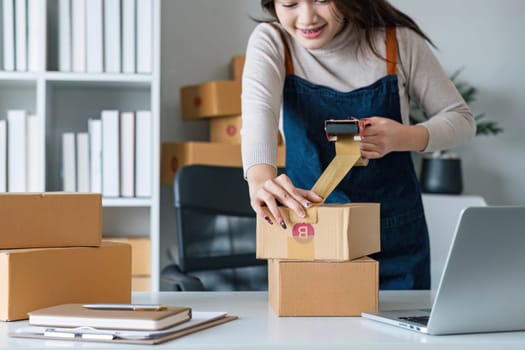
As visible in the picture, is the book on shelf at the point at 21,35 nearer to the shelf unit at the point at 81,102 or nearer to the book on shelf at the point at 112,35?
the shelf unit at the point at 81,102

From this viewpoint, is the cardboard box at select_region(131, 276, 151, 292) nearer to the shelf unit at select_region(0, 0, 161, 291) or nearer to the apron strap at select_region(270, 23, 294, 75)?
the shelf unit at select_region(0, 0, 161, 291)

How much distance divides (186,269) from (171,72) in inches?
47.9

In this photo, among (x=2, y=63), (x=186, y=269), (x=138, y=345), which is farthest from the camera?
(x=2, y=63)

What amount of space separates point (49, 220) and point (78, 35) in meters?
1.71

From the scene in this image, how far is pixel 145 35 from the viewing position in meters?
2.89

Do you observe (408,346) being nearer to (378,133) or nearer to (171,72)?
(378,133)

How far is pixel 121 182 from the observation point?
115 inches

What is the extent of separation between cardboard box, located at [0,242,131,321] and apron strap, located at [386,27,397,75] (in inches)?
29.8

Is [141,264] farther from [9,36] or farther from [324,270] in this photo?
[324,270]

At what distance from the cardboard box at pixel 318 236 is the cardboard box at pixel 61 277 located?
9.9 inches

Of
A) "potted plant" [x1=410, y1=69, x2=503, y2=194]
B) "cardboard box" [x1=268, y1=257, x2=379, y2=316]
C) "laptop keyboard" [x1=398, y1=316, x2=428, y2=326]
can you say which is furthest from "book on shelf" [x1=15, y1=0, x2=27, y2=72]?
"laptop keyboard" [x1=398, y1=316, x2=428, y2=326]

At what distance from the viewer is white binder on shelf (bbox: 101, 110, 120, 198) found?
289 cm

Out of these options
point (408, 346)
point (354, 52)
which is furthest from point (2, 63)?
point (408, 346)

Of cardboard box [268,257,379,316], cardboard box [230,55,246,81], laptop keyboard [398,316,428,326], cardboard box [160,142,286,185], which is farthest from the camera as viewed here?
cardboard box [230,55,246,81]
